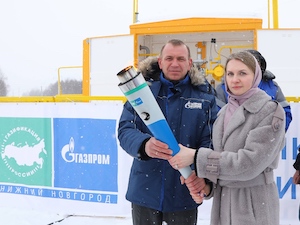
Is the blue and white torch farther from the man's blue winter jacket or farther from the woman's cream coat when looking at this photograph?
the man's blue winter jacket

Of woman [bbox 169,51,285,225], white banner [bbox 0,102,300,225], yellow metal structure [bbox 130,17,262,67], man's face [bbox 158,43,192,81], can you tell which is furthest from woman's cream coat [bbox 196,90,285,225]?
yellow metal structure [bbox 130,17,262,67]

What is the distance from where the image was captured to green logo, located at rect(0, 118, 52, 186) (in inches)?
181

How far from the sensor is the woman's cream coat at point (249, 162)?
1850 mm

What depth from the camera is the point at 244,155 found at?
6.04 ft

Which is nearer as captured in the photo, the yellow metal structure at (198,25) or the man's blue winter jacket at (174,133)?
the man's blue winter jacket at (174,133)

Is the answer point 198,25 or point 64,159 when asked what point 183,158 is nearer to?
point 64,159

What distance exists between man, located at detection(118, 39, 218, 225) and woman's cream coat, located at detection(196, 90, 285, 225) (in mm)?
357

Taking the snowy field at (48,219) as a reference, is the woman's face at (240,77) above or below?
above

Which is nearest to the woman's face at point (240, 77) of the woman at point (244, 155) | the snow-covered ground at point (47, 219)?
the woman at point (244, 155)

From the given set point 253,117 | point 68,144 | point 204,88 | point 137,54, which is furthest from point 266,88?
point 137,54

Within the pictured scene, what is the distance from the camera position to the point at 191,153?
196 cm

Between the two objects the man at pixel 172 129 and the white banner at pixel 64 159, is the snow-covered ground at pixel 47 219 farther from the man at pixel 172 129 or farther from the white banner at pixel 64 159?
the man at pixel 172 129

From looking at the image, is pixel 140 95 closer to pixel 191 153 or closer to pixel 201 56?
pixel 191 153

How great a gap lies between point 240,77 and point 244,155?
0.43m
